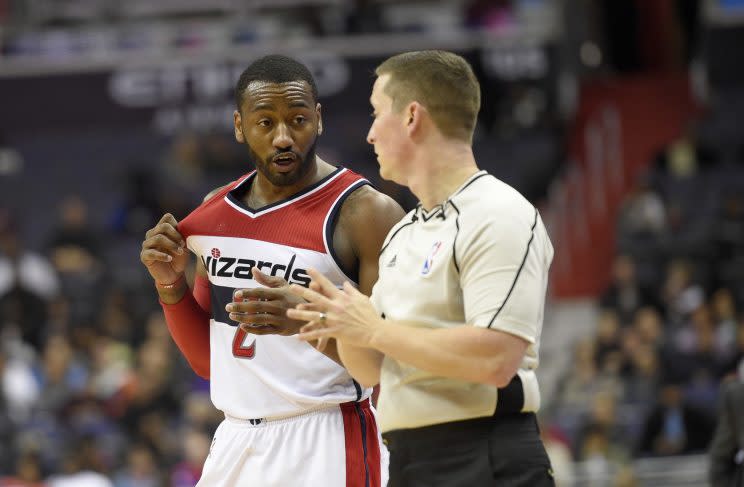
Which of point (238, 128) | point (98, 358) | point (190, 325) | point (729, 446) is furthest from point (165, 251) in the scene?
point (98, 358)

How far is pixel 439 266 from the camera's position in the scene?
10.7 ft

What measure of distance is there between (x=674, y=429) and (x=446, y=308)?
8219 mm

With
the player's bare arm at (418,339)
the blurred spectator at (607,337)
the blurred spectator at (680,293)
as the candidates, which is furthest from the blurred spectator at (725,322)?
the player's bare arm at (418,339)

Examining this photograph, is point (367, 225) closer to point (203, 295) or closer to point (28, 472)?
point (203, 295)

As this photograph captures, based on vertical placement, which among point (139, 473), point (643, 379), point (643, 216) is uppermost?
point (643, 216)

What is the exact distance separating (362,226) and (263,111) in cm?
50

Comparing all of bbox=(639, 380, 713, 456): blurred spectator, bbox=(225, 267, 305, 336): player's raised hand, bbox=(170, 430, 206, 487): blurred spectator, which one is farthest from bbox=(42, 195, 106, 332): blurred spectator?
bbox=(225, 267, 305, 336): player's raised hand

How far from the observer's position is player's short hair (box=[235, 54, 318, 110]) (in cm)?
411

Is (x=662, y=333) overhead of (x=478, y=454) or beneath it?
beneath

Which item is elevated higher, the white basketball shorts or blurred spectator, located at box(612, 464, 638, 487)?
the white basketball shorts

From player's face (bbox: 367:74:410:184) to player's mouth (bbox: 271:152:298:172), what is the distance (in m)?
0.70

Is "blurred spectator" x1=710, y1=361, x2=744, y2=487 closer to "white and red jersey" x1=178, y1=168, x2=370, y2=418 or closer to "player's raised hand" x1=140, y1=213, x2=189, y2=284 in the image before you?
"white and red jersey" x1=178, y1=168, x2=370, y2=418

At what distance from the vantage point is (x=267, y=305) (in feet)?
11.7

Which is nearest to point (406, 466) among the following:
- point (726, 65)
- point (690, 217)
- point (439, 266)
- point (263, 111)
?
point (439, 266)
